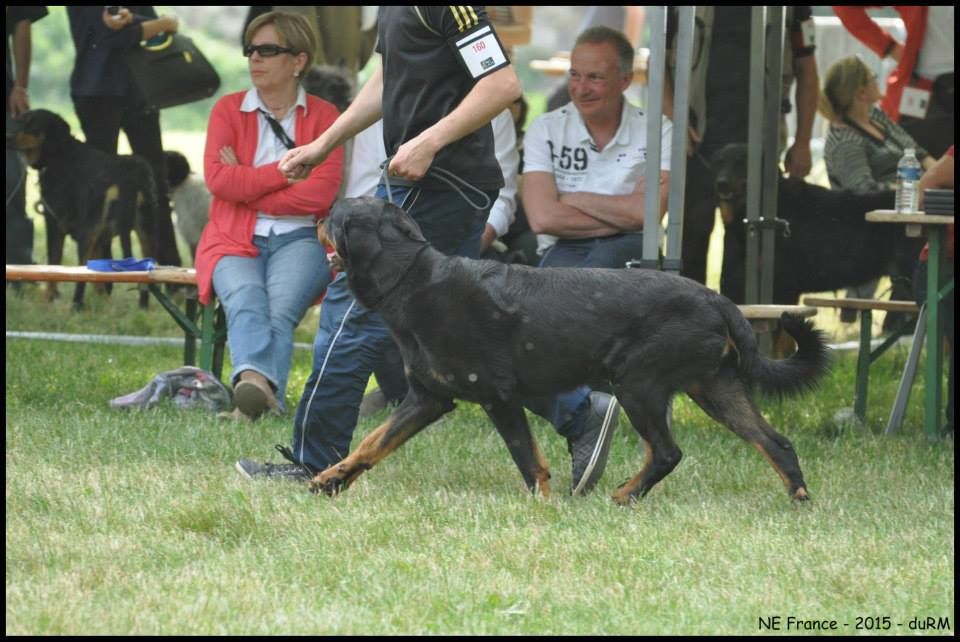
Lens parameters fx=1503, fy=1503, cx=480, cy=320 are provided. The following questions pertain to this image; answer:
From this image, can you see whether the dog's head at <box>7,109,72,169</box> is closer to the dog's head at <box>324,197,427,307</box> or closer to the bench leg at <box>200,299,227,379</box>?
the bench leg at <box>200,299,227,379</box>

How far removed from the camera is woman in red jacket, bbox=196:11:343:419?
633 centimetres

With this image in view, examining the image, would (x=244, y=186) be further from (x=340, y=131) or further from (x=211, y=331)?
(x=340, y=131)

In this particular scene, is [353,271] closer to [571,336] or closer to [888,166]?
[571,336]

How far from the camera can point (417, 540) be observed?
4.03 metres

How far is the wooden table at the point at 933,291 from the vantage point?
19.0ft

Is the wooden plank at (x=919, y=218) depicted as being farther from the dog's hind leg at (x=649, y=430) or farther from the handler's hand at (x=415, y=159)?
the handler's hand at (x=415, y=159)

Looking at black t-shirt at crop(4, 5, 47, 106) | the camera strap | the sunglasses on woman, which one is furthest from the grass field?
black t-shirt at crop(4, 5, 47, 106)

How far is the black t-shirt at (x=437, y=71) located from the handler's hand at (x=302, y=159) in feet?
0.72

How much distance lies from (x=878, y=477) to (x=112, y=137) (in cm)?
597

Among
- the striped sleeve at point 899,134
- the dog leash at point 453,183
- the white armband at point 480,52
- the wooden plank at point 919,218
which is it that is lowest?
the striped sleeve at point 899,134

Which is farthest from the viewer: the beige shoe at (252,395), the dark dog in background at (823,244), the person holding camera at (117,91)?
the person holding camera at (117,91)

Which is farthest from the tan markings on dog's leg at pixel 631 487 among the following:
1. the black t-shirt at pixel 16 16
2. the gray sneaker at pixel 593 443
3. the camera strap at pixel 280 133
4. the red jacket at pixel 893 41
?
the black t-shirt at pixel 16 16

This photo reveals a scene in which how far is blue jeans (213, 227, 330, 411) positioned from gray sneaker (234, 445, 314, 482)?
118cm

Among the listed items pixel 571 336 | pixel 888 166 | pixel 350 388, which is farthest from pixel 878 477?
pixel 888 166
